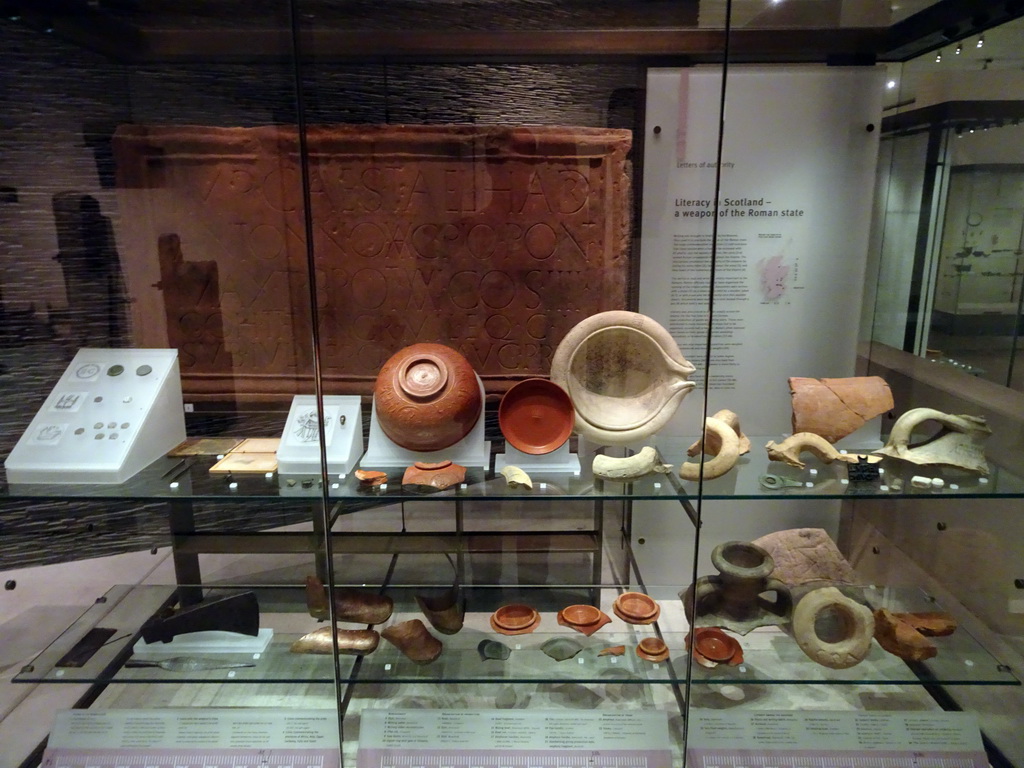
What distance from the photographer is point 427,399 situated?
138 centimetres

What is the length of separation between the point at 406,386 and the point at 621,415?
491 millimetres

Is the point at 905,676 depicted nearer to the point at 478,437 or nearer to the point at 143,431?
the point at 478,437

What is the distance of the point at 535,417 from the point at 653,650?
68 centimetres

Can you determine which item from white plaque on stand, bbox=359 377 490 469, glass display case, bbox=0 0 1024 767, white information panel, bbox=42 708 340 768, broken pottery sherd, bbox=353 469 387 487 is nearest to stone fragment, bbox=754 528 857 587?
glass display case, bbox=0 0 1024 767

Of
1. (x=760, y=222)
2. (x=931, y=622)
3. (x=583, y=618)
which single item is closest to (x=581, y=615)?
(x=583, y=618)

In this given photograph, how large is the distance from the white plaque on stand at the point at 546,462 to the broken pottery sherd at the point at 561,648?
505mm

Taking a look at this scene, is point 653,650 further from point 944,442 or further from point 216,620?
point 216,620

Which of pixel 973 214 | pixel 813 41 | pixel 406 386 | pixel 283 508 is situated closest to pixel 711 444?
pixel 406 386

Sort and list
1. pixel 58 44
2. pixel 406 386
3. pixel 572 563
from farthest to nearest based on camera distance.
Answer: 1. pixel 572 563
2. pixel 58 44
3. pixel 406 386

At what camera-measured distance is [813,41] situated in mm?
1524

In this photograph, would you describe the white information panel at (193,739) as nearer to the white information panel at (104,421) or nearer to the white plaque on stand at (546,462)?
the white information panel at (104,421)

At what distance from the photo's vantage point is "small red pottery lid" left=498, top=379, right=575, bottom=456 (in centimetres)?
142

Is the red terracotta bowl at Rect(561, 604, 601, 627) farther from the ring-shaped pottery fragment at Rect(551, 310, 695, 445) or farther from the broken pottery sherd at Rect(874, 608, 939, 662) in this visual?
the broken pottery sherd at Rect(874, 608, 939, 662)

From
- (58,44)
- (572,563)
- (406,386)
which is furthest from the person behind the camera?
(572,563)
